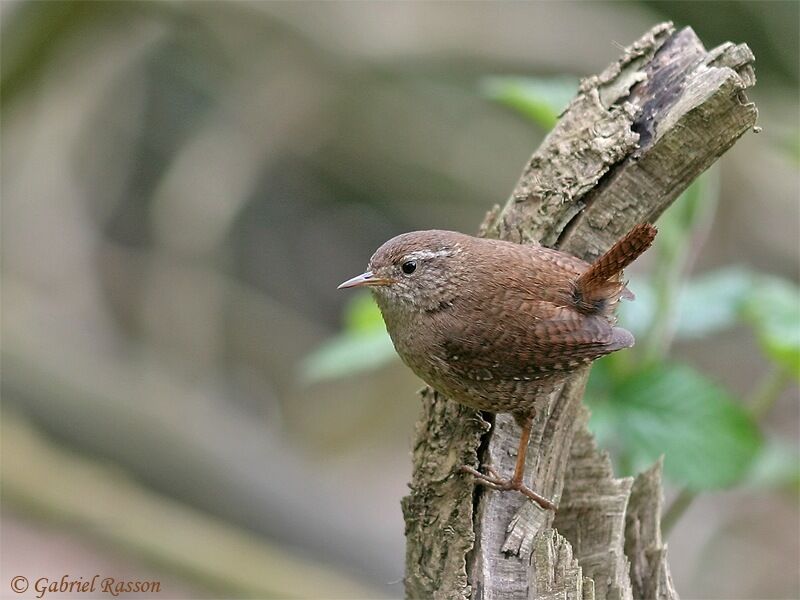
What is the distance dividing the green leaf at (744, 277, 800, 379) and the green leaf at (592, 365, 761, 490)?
24cm

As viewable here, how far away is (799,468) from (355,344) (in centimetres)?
178

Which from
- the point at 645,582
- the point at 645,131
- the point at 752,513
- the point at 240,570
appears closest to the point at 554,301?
the point at 645,131

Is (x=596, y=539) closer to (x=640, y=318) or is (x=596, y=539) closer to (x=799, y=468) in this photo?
(x=640, y=318)

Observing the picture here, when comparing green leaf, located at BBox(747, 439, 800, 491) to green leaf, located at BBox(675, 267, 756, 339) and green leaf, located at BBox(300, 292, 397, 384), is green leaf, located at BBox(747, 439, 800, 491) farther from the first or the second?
green leaf, located at BBox(300, 292, 397, 384)

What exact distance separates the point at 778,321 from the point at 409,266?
1.20 m

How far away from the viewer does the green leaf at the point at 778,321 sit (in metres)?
2.75

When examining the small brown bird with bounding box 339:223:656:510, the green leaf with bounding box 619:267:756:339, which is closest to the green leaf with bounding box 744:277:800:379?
the green leaf with bounding box 619:267:756:339

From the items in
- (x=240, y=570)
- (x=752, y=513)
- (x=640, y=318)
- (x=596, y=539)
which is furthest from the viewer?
(x=752, y=513)

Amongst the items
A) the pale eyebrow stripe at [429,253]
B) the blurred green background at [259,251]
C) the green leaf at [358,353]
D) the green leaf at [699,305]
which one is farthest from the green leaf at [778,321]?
the blurred green background at [259,251]

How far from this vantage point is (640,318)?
133 inches

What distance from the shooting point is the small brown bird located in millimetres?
2455

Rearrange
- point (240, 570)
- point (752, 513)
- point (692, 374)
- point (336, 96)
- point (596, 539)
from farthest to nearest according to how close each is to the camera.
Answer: point (336, 96)
point (752, 513)
point (240, 570)
point (692, 374)
point (596, 539)

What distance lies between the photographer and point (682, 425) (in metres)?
2.93

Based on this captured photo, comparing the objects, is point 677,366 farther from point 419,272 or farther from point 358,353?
point 358,353
